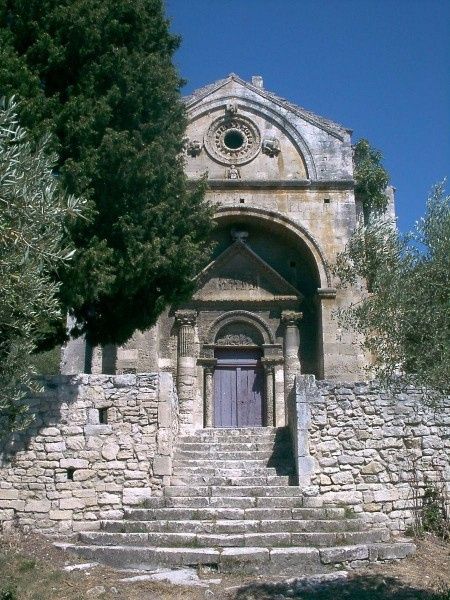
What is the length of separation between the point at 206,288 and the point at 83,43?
8226 millimetres

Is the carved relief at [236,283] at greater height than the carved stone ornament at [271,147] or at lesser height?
lesser

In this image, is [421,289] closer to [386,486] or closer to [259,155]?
[386,486]

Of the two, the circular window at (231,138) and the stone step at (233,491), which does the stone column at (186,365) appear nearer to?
the circular window at (231,138)

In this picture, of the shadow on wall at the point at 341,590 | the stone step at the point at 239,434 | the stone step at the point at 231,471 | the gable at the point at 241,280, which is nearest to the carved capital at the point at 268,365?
the gable at the point at 241,280

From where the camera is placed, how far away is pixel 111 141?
32.7 ft

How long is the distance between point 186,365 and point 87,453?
6.76 metres

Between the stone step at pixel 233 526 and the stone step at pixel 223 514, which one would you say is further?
the stone step at pixel 223 514

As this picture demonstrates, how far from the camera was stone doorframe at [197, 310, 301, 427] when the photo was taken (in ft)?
55.2

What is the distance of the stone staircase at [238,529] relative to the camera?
28.2ft

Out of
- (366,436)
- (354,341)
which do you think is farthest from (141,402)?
(354,341)

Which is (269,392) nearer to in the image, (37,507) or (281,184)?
(281,184)

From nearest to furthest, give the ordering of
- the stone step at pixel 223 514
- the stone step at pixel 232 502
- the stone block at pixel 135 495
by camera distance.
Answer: the stone step at pixel 223 514 < the stone step at pixel 232 502 < the stone block at pixel 135 495

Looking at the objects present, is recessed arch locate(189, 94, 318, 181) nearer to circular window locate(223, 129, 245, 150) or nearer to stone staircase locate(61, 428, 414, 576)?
circular window locate(223, 129, 245, 150)

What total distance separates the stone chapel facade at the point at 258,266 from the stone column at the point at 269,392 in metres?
0.03
